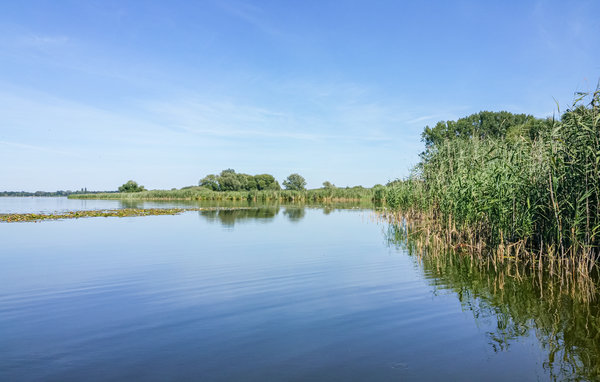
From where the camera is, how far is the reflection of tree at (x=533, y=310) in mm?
4980

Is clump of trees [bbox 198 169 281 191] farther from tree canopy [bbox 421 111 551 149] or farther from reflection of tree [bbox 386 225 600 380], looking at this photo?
reflection of tree [bbox 386 225 600 380]

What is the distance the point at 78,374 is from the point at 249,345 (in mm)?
2139

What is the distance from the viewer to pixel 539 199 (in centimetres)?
939

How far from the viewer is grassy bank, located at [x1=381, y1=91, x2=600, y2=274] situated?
319 inches

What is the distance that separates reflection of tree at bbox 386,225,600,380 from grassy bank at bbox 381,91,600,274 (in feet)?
2.11

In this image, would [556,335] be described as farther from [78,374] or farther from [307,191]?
[307,191]

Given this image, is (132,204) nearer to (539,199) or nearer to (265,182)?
(539,199)

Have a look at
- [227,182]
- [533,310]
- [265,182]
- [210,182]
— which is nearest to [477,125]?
[533,310]

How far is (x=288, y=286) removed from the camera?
8828mm

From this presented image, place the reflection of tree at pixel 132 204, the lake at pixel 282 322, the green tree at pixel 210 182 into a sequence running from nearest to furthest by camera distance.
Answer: the lake at pixel 282 322
the reflection of tree at pixel 132 204
the green tree at pixel 210 182

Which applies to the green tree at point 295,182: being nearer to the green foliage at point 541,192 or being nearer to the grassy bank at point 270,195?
the grassy bank at point 270,195

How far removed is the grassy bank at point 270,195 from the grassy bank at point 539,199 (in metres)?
44.8

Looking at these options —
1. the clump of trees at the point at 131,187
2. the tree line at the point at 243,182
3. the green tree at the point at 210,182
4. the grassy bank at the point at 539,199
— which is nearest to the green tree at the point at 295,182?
the tree line at the point at 243,182

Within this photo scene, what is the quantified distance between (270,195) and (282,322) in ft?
213
